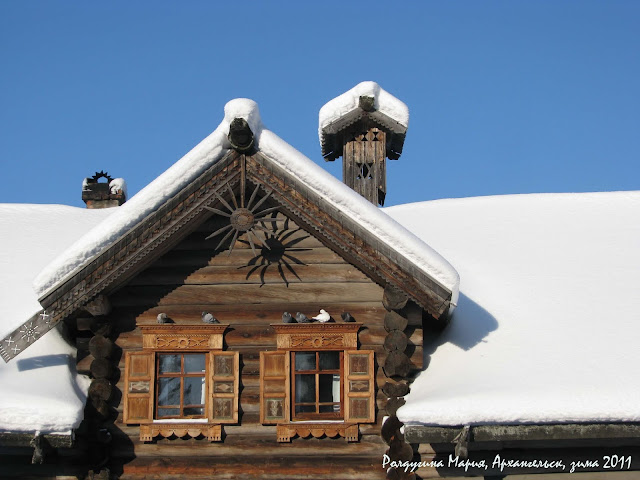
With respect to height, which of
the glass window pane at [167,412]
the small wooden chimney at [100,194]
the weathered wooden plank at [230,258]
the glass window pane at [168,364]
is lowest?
the glass window pane at [167,412]

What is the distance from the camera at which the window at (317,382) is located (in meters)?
8.80

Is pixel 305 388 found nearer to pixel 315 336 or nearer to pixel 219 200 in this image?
pixel 315 336

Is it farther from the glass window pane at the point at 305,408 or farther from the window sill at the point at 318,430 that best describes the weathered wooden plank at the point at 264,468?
the glass window pane at the point at 305,408

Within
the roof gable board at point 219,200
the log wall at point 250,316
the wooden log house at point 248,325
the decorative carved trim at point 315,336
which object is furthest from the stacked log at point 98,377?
the decorative carved trim at point 315,336

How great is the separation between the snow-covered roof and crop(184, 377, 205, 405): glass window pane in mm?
1075

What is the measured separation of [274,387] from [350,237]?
1.81 m

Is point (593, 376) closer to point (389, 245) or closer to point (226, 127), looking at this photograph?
point (389, 245)

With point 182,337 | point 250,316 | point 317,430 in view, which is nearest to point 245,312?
point 250,316

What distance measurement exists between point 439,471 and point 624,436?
1895 mm

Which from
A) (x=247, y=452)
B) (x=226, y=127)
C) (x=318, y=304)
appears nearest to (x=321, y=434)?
(x=247, y=452)

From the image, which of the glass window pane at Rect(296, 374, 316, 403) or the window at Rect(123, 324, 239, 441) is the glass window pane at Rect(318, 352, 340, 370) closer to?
the glass window pane at Rect(296, 374, 316, 403)

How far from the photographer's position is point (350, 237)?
28.6 ft

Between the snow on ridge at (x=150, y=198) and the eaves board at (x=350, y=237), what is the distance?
42 centimetres

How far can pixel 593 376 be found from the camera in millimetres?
8461
